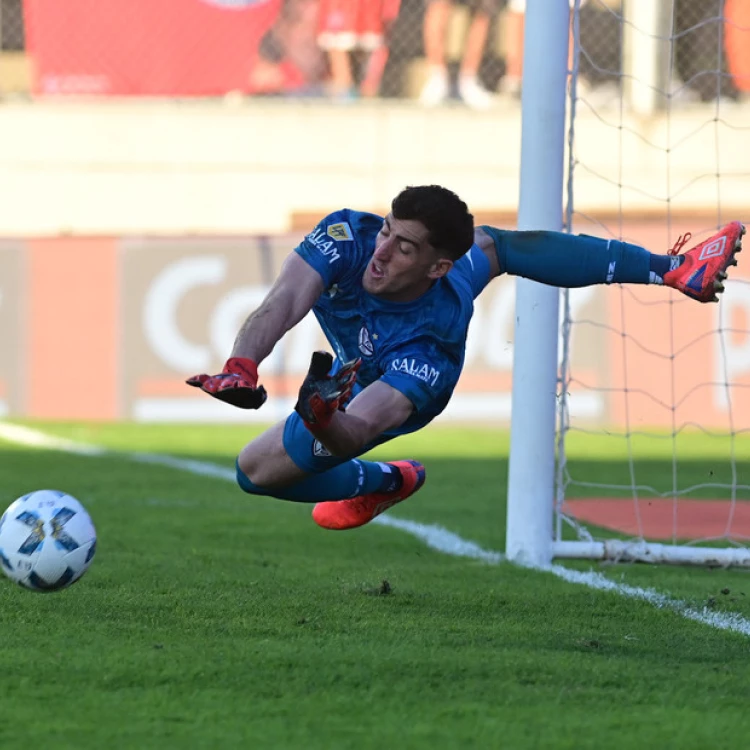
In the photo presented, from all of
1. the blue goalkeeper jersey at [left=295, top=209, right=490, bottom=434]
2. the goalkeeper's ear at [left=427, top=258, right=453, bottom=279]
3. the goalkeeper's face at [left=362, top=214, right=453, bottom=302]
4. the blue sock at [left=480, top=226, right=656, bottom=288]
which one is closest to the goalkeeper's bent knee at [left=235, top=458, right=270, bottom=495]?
the blue goalkeeper jersey at [left=295, top=209, right=490, bottom=434]

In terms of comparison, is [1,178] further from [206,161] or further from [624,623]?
[624,623]

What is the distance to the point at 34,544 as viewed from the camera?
170 inches

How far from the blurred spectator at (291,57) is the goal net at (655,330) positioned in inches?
114

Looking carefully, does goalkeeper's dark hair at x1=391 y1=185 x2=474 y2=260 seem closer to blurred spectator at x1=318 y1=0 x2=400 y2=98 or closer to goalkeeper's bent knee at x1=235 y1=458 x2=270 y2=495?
goalkeeper's bent knee at x1=235 y1=458 x2=270 y2=495

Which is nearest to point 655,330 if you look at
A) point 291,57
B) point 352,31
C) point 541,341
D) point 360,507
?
point 352,31

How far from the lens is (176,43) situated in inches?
604

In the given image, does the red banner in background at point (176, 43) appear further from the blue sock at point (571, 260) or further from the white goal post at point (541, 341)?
the blue sock at point (571, 260)

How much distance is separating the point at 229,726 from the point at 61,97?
13.4m

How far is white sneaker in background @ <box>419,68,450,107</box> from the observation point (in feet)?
51.5

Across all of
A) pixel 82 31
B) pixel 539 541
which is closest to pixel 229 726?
pixel 539 541

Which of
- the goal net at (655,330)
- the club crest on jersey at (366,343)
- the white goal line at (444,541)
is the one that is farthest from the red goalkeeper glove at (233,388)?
the goal net at (655,330)

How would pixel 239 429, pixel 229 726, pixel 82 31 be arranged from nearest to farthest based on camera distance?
pixel 229 726 < pixel 239 429 < pixel 82 31

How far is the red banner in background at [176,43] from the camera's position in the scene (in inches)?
601

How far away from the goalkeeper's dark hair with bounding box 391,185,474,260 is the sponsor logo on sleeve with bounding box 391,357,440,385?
0.37 meters
